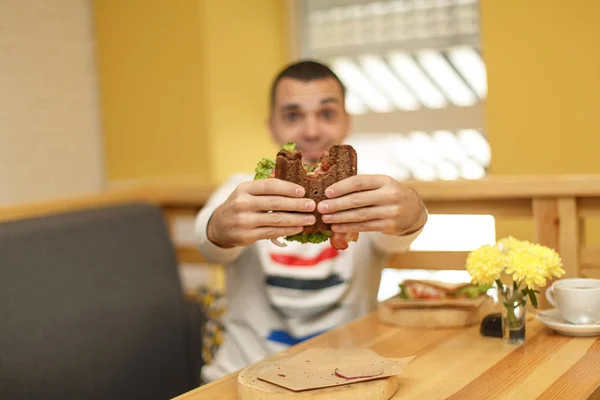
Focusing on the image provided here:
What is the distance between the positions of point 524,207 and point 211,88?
155cm

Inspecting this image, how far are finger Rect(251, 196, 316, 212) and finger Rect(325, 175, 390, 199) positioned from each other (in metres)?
0.04

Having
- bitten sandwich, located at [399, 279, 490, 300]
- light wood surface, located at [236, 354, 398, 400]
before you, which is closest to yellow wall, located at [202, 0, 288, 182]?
bitten sandwich, located at [399, 279, 490, 300]

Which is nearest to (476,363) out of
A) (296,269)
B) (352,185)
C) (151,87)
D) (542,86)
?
(352,185)

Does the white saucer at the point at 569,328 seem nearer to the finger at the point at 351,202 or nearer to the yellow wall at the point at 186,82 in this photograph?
the finger at the point at 351,202

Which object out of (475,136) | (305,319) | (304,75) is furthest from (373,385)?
(475,136)

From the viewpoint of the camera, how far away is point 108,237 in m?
2.51

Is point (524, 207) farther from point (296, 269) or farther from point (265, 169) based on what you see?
point (265, 169)

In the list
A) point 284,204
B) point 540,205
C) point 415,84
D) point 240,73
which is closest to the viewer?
point 284,204

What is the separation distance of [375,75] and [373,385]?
2.30m

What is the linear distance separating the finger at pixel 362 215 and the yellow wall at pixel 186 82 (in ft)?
6.10

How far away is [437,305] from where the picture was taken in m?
1.89

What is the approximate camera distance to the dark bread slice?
1.60 meters

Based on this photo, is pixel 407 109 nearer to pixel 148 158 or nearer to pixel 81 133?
pixel 148 158

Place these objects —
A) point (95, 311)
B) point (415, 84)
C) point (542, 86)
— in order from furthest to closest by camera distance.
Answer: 1. point (415, 84)
2. point (542, 86)
3. point (95, 311)
